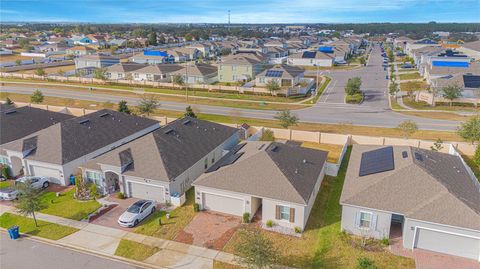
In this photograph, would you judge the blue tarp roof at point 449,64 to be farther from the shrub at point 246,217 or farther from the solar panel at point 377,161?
the shrub at point 246,217

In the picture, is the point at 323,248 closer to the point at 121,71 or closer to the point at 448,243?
the point at 448,243

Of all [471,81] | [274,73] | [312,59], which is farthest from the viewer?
[312,59]

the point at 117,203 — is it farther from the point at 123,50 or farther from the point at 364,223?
the point at 123,50

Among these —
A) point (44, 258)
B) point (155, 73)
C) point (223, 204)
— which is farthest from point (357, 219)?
point (155, 73)

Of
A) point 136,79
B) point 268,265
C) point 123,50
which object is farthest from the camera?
point 123,50

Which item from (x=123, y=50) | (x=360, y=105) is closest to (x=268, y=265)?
(x=360, y=105)

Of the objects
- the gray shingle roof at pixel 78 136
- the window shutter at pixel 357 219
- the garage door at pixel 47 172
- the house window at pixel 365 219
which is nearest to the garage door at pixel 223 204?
the window shutter at pixel 357 219
